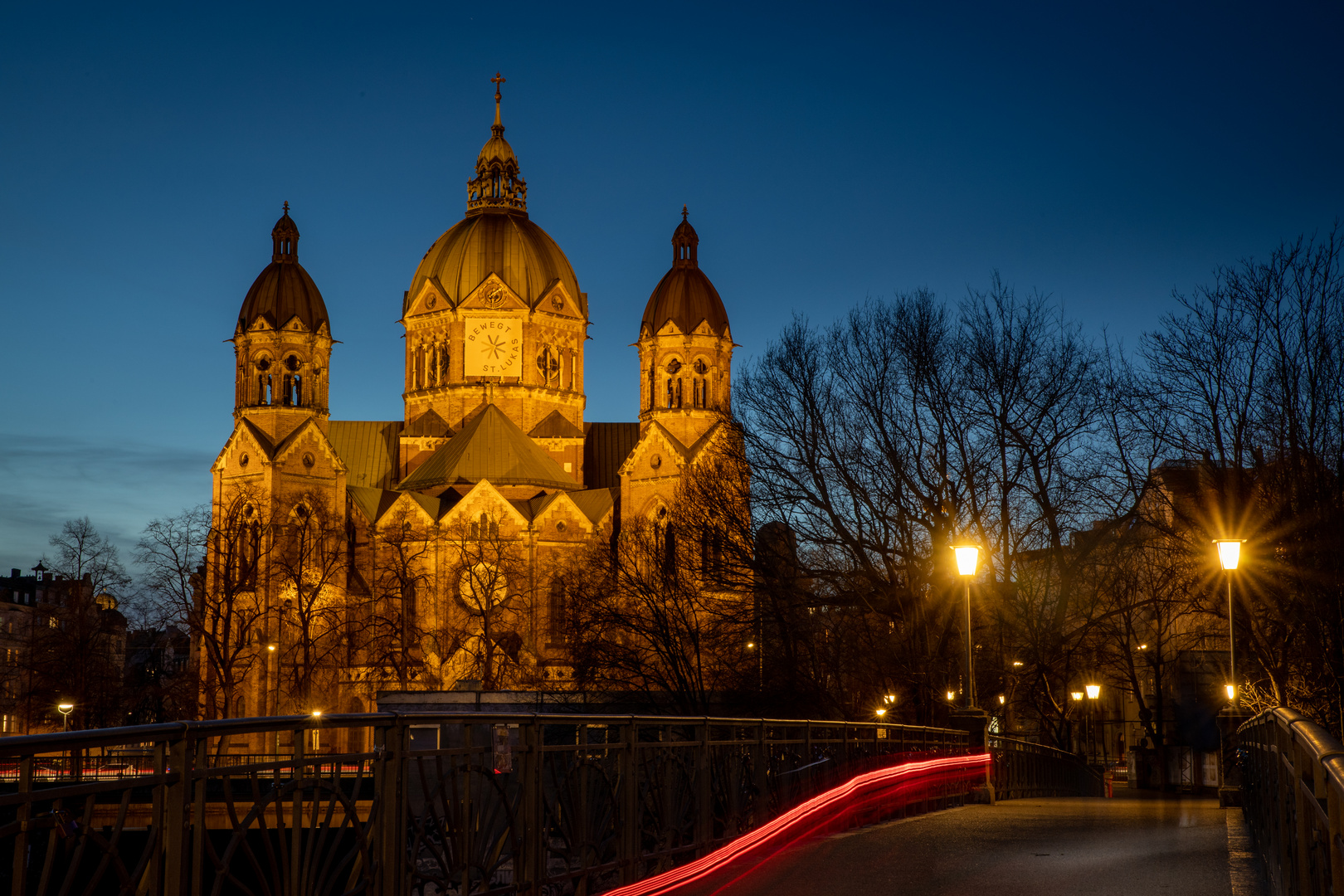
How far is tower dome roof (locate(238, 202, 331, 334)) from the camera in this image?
7188 cm

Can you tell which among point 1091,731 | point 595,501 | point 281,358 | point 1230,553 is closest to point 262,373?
point 281,358

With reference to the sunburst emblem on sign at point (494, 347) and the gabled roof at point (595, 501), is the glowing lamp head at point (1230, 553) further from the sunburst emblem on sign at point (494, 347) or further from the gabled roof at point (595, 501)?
the sunburst emblem on sign at point (494, 347)

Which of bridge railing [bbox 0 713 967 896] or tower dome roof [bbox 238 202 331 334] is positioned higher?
tower dome roof [bbox 238 202 331 334]

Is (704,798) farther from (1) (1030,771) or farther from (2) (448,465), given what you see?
(2) (448,465)

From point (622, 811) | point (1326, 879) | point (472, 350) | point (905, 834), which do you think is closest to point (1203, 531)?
point (905, 834)

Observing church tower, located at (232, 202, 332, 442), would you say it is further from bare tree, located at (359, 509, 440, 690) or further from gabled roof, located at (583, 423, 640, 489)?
gabled roof, located at (583, 423, 640, 489)

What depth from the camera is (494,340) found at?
73.7m

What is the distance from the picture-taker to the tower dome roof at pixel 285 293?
71875 millimetres

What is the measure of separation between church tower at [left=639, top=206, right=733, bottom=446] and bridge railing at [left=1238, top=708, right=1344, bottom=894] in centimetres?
6017

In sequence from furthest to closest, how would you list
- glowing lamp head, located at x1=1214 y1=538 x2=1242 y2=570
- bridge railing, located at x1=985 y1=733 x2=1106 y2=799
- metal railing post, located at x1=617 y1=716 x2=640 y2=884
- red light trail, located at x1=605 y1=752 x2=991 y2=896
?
bridge railing, located at x1=985 y1=733 x2=1106 y2=799 < glowing lamp head, located at x1=1214 y1=538 x2=1242 y2=570 < red light trail, located at x1=605 y1=752 x2=991 y2=896 < metal railing post, located at x1=617 y1=716 x2=640 y2=884

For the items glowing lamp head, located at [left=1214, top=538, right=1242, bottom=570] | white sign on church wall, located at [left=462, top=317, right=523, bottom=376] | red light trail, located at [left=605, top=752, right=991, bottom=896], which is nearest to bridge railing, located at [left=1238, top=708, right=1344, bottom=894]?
red light trail, located at [left=605, top=752, right=991, bottom=896]

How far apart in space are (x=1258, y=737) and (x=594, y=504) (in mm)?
60192

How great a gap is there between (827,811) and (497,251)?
205ft

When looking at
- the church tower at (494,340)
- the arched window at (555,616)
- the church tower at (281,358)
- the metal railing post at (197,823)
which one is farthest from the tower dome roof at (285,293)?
the metal railing post at (197,823)
